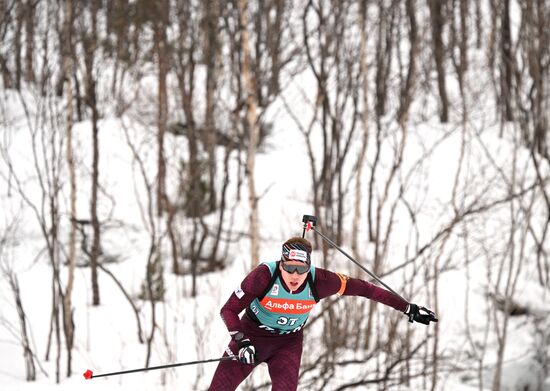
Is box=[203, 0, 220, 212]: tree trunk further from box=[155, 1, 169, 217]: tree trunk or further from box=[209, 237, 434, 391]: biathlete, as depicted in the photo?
box=[209, 237, 434, 391]: biathlete

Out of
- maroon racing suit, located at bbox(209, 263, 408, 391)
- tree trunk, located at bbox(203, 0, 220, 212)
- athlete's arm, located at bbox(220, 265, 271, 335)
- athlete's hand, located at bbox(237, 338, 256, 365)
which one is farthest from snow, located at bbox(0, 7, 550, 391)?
athlete's hand, located at bbox(237, 338, 256, 365)

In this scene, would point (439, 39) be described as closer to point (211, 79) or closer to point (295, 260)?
point (211, 79)

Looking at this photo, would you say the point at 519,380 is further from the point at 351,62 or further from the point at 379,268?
the point at 351,62

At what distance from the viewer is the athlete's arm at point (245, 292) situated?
4.23m

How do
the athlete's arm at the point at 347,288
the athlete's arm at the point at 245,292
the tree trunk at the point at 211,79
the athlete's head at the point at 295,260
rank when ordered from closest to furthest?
the athlete's head at the point at 295,260, the athlete's arm at the point at 245,292, the athlete's arm at the point at 347,288, the tree trunk at the point at 211,79

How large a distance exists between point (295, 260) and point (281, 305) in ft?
1.35

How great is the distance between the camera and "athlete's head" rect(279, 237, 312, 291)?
13.4ft

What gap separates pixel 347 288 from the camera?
443 cm

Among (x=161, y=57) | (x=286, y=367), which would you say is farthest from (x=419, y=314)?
(x=161, y=57)

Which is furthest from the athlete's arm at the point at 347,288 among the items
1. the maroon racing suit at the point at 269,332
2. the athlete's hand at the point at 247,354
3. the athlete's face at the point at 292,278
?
the athlete's hand at the point at 247,354

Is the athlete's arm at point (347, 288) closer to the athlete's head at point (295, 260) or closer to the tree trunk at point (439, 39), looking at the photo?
the athlete's head at point (295, 260)

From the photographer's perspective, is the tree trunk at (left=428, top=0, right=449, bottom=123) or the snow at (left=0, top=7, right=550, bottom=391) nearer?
the snow at (left=0, top=7, right=550, bottom=391)

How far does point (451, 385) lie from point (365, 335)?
1.76 meters

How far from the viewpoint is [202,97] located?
67.5ft
